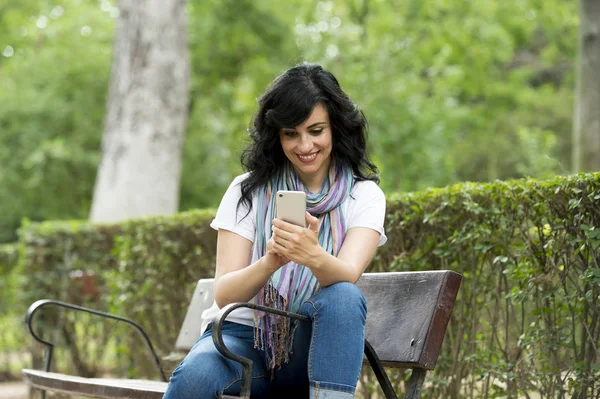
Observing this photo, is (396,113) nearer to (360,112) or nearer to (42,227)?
(42,227)

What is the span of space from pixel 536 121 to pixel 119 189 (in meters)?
14.1

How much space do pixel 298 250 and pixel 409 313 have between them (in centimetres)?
73

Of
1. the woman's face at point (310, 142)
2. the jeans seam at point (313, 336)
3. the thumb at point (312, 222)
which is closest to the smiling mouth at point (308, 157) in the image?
the woman's face at point (310, 142)

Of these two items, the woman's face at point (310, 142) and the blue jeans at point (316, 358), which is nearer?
the blue jeans at point (316, 358)

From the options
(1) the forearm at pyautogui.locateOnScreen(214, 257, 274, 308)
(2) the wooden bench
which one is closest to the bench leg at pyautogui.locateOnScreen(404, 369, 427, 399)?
(2) the wooden bench

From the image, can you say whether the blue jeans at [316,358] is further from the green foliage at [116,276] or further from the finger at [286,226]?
the green foliage at [116,276]

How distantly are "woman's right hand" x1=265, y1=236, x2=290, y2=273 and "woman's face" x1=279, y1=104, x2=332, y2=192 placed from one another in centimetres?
44

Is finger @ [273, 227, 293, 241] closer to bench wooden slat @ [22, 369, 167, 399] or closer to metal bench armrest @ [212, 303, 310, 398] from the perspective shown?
metal bench armrest @ [212, 303, 310, 398]

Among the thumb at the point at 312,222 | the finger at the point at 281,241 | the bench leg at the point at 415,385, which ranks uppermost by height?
the thumb at the point at 312,222

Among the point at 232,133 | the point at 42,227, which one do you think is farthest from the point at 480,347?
the point at 232,133

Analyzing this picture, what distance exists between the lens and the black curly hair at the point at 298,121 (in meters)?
3.41

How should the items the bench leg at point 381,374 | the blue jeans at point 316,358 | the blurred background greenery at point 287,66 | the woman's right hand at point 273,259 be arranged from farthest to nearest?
1. the blurred background greenery at point 287,66
2. the bench leg at point 381,374
3. the woman's right hand at point 273,259
4. the blue jeans at point 316,358

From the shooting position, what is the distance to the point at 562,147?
21.4 metres

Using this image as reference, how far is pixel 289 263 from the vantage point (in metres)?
3.35
